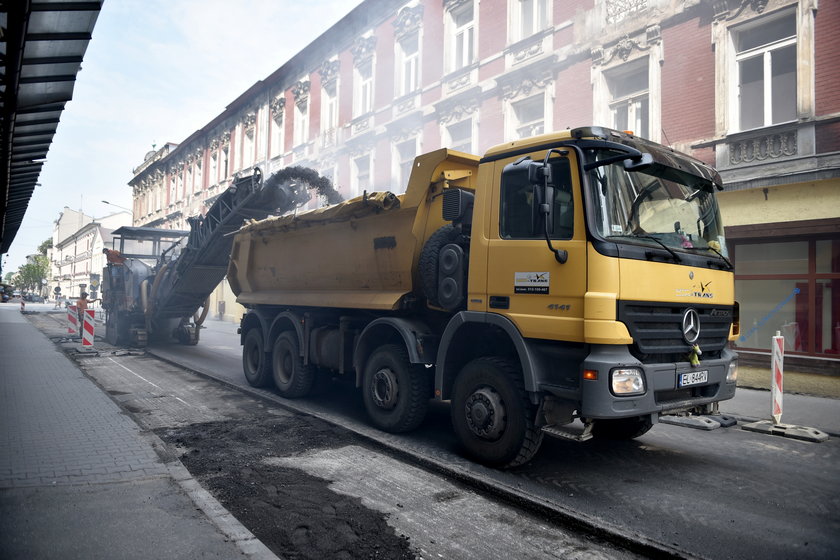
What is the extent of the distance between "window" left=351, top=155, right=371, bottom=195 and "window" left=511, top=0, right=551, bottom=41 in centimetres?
685

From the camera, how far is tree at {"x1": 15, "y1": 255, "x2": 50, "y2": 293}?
333 ft

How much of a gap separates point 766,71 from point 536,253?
8.43m

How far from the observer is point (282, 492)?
4230 mm

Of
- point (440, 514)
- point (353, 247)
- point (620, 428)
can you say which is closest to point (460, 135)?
point (353, 247)

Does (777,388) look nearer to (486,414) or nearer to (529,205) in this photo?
(486,414)

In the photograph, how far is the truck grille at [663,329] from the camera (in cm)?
420

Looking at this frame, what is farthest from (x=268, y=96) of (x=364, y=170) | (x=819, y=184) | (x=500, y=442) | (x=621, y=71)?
(x=500, y=442)

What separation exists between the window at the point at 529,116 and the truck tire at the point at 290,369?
830cm

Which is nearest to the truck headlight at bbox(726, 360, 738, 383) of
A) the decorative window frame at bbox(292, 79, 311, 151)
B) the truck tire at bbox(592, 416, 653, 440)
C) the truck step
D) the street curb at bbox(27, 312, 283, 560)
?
the truck tire at bbox(592, 416, 653, 440)

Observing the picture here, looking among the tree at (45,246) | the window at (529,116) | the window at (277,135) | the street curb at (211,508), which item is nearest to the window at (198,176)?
the window at (277,135)

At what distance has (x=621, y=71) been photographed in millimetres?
12203

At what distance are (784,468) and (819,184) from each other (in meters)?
5.99

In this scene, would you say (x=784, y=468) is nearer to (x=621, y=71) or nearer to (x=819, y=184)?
(x=819, y=184)

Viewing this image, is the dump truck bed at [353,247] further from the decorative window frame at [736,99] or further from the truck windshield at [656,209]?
the decorative window frame at [736,99]
